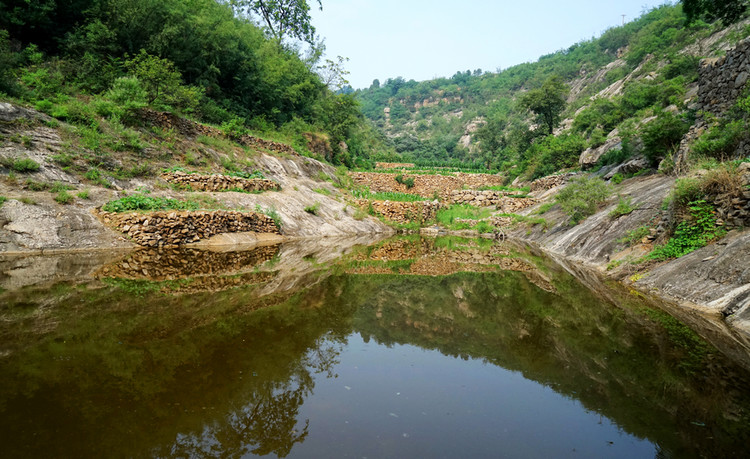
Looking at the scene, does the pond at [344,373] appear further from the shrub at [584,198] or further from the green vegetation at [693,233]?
the shrub at [584,198]

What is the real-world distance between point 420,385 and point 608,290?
7.64 meters

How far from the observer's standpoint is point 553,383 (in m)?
4.89

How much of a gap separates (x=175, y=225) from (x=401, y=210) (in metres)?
16.7

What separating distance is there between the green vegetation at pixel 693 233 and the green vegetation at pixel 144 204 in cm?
1643

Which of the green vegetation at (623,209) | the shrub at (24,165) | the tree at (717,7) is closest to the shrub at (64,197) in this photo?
the shrub at (24,165)

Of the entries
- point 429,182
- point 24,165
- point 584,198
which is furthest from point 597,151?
point 24,165

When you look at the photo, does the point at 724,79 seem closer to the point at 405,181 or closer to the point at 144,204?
the point at 144,204

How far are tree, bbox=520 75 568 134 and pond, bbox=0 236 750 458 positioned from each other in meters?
35.3

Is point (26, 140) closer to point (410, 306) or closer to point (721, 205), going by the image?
point (410, 306)

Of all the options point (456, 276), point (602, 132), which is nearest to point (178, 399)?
point (456, 276)

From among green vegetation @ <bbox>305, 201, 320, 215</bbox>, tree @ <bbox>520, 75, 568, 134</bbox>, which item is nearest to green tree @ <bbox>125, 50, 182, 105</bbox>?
green vegetation @ <bbox>305, 201, 320, 215</bbox>

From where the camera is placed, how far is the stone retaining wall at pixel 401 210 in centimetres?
2747

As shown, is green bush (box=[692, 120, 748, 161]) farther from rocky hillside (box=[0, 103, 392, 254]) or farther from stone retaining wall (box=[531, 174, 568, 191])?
rocky hillside (box=[0, 103, 392, 254])

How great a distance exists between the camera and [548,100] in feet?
129
